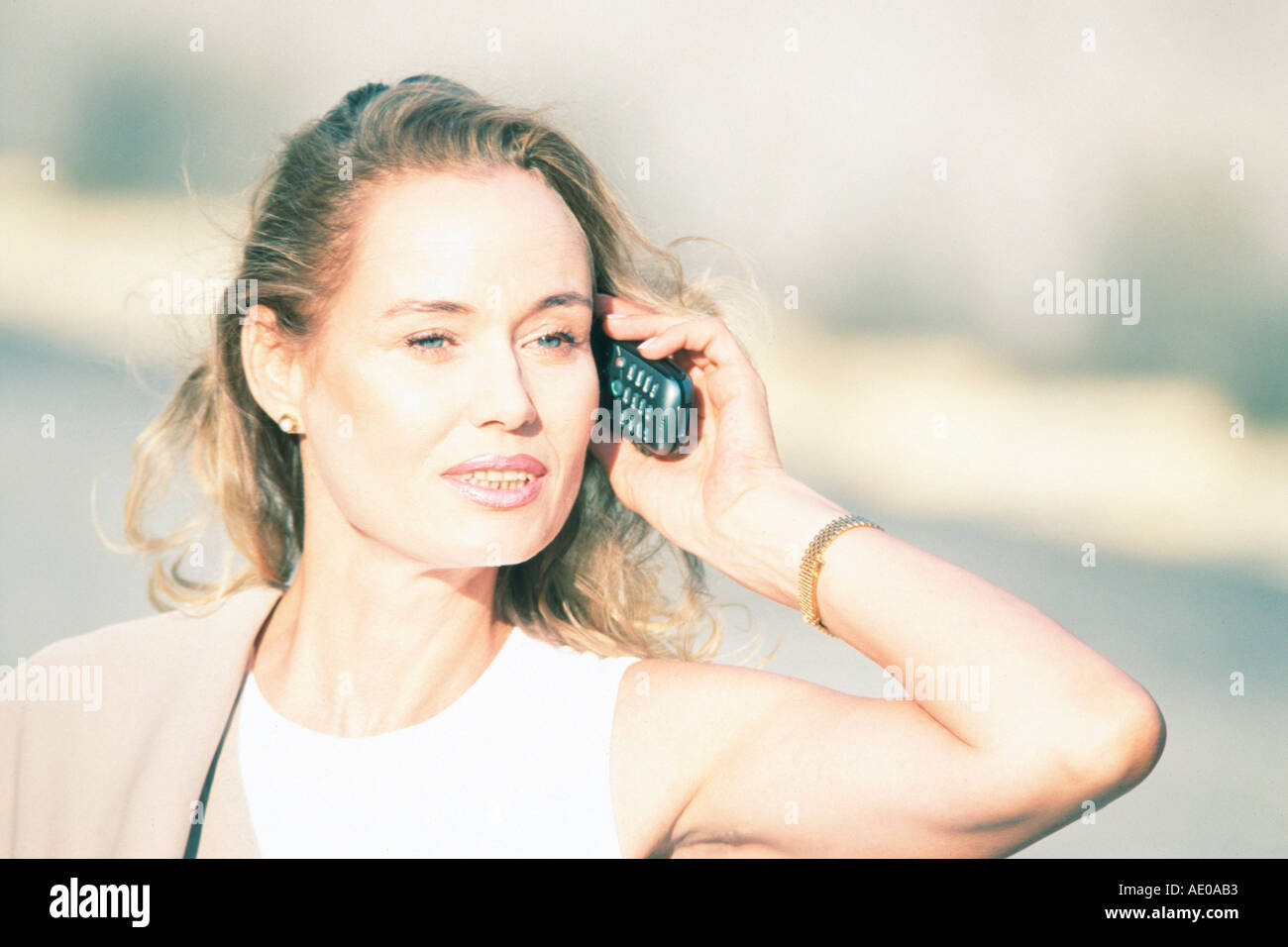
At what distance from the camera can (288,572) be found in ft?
9.13

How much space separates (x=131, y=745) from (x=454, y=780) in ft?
2.06

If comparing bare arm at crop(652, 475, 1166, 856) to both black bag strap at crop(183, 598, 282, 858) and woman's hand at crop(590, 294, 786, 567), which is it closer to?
woman's hand at crop(590, 294, 786, 567)

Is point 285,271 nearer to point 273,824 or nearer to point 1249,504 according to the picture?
point 273,824

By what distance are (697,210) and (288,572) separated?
2.58 m

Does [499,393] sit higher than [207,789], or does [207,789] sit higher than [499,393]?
[499,393]

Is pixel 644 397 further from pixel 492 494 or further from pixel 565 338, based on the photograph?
pixel 492 494

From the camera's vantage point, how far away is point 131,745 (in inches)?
91.7

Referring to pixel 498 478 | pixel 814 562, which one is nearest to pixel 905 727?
pixel 814 562

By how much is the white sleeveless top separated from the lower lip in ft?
1.46

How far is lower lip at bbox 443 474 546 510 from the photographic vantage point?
2146 mm
